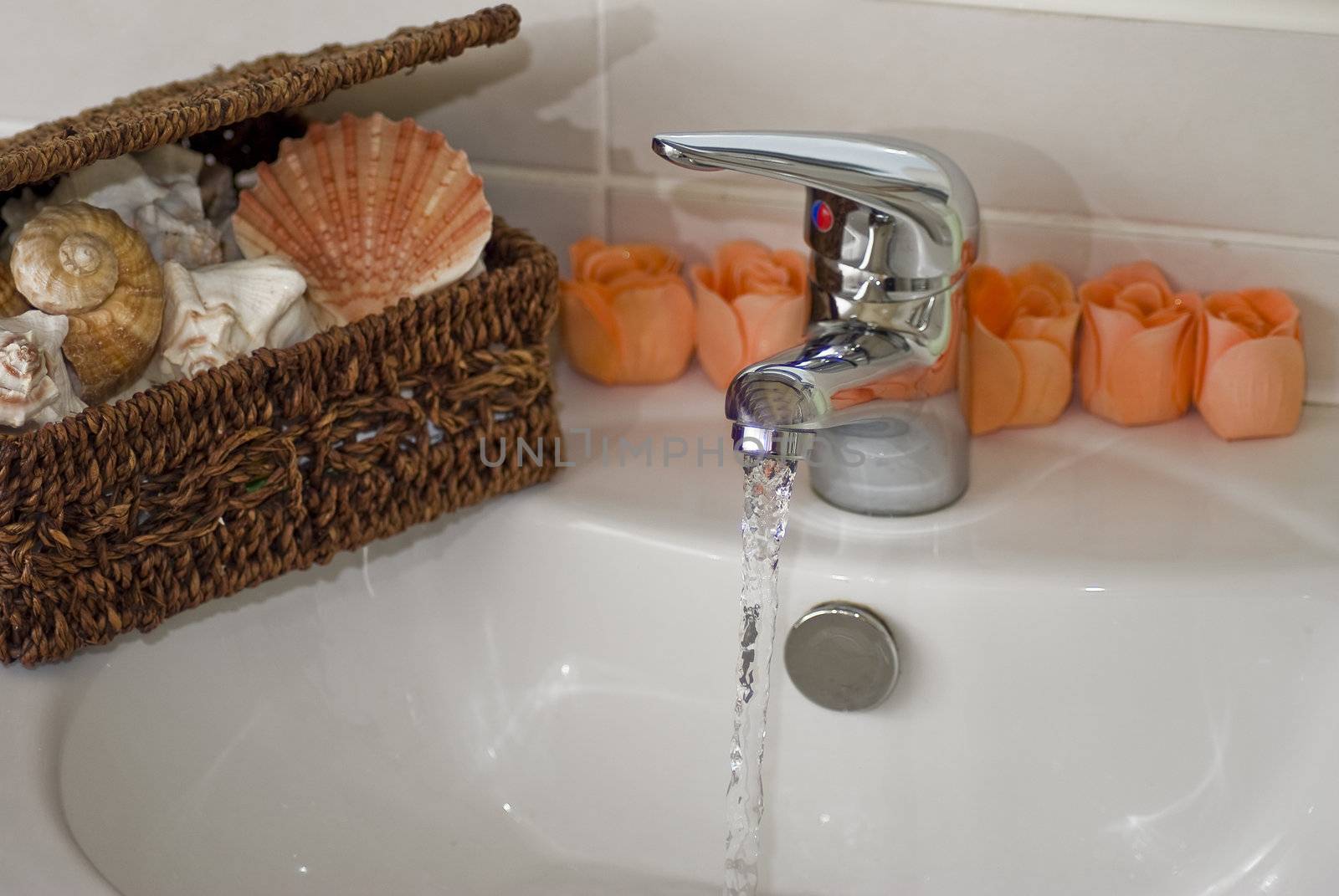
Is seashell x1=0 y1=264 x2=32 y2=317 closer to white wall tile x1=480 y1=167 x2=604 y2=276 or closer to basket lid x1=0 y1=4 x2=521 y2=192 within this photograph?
basket lid x1=0 y1=4 x2=521 y2=192

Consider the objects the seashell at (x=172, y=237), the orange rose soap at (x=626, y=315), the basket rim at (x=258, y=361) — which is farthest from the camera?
the orange rose soap at (x=626, y=315)

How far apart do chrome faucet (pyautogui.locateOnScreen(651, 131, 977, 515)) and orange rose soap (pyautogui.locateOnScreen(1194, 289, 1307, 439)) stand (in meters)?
0.12

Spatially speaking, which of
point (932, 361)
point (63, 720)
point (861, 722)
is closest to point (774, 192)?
point (932, 361)

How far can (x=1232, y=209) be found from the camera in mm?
619

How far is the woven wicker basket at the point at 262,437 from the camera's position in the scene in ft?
1.49

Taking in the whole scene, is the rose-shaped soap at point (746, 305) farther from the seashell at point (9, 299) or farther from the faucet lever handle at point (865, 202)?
the seashell at point (9, 299)

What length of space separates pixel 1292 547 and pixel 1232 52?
8.6 inches

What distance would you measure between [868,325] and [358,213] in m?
0.22

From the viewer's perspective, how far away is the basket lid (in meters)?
0.46

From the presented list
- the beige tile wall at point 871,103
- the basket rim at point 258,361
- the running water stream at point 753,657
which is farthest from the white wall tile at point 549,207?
the running water stream at point 753,657

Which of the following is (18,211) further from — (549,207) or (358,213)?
(549,207)

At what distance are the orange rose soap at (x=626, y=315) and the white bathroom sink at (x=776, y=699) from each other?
0.07 metres

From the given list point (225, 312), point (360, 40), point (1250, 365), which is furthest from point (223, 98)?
point (1250, 365)

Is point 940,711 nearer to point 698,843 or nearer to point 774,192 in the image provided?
point 698,843
